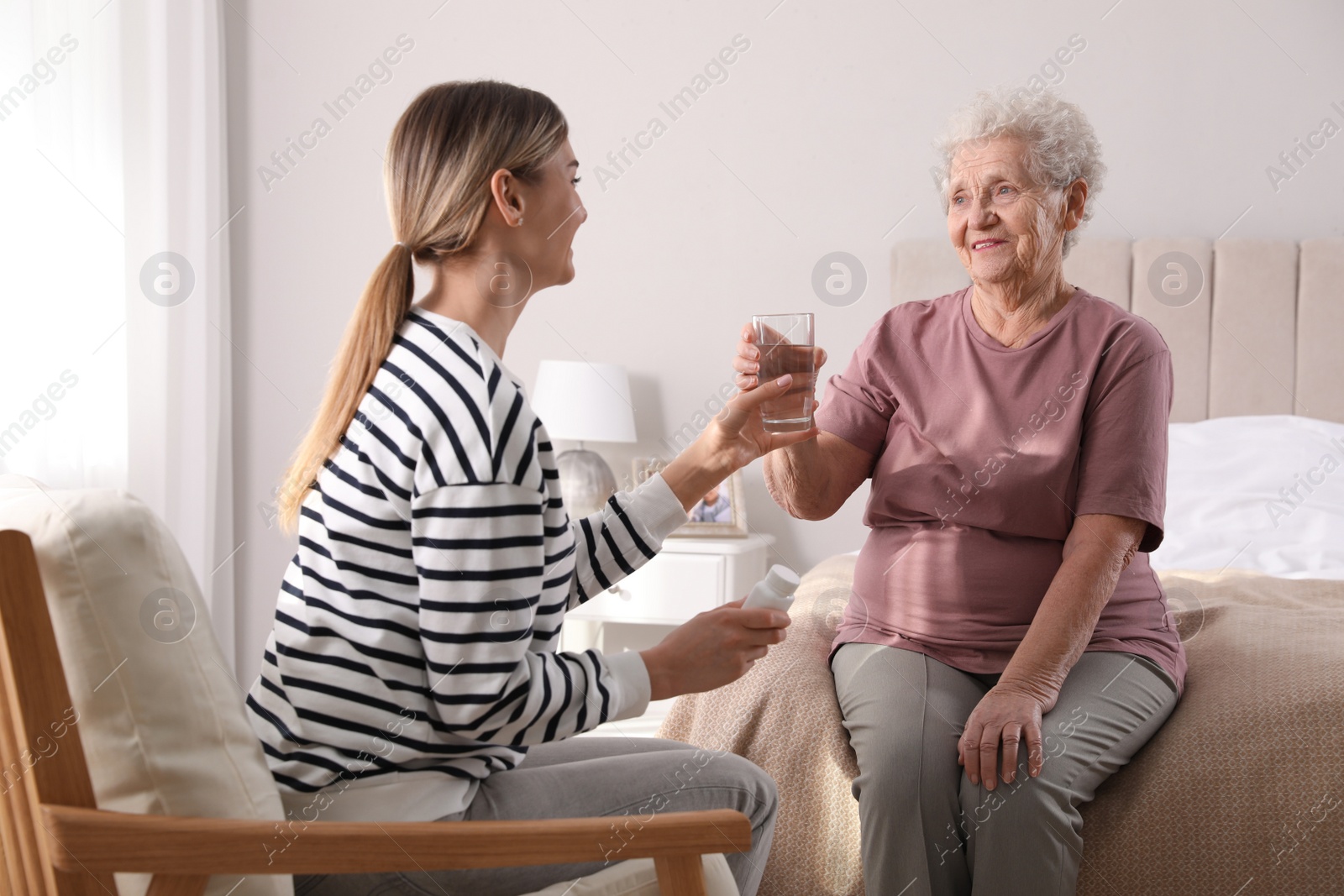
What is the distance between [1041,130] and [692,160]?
5.98 ft

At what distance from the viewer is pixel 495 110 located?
1112 millimetres

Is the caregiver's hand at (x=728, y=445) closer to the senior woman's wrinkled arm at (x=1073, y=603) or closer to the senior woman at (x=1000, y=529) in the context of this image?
the senior woman at (x=1000, y=529)

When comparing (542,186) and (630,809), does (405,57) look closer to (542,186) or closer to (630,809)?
(542,186)

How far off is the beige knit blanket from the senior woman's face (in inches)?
24.2

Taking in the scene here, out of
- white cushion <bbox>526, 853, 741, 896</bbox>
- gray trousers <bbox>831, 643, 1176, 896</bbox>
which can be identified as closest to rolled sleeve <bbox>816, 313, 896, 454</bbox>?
gray trousers <bbox>831, 643, 1176, 896</bbox>

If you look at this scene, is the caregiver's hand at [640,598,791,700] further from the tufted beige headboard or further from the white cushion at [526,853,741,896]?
the tufted beige headboard

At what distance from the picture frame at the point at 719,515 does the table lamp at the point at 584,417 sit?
170 mm

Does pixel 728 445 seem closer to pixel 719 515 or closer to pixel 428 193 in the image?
pixel 428 193

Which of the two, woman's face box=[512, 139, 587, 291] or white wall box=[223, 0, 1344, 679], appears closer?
woman's face box=[512, 139, 587, 291]

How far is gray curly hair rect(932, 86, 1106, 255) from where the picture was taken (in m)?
1.53

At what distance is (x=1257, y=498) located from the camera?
2.40 metres

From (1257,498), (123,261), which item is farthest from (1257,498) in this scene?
(123,261)

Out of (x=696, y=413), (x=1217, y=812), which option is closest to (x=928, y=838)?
(x=1217, y=812)

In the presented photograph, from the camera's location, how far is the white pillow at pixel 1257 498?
7.35 feet
